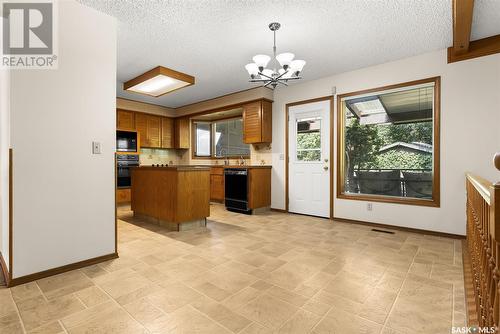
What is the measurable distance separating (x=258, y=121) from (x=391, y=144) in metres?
2.51

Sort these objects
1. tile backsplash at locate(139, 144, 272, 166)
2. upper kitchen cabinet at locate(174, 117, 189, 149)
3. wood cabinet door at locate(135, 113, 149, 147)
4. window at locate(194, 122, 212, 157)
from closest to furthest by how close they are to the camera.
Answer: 1. tile backsplash at locate(139, 144, 272, 166)
2. wood cabinet door at locate(135, 113, 149, 147)
3. upper kitchen cabinet at locate(174, 117, 189, 149)
4. window at locate(194, 122, 212, 157)

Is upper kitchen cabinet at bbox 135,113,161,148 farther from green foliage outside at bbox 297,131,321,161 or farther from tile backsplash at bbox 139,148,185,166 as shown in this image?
green foliage outside at bbox 297,131,321,161

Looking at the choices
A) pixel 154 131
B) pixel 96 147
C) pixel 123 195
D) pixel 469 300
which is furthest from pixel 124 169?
pixel 469 300

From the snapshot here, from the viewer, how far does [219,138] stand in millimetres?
7117

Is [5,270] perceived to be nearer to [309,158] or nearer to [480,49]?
[309,158]

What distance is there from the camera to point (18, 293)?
1.92 metres

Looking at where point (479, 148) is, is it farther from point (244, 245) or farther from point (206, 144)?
point (206, 144)

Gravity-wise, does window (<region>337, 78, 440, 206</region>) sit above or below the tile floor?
above

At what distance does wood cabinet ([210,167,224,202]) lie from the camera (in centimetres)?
608

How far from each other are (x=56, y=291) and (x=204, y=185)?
225 cm

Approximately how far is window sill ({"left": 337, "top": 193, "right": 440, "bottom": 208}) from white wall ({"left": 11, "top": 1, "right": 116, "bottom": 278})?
11.9ft

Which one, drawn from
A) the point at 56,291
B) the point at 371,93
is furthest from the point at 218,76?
the point at 56,291

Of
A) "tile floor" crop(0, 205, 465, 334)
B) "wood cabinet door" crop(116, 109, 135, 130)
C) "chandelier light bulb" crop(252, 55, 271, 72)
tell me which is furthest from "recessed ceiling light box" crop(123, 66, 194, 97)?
"tile floor" crop(0, 205, 465, 334)

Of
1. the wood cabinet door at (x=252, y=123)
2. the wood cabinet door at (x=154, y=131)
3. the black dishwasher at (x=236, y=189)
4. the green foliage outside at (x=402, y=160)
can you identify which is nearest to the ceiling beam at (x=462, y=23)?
the green foliage outside at (x=402, y=160)
